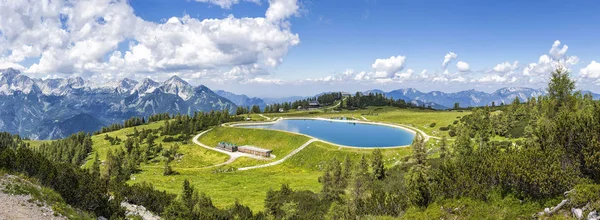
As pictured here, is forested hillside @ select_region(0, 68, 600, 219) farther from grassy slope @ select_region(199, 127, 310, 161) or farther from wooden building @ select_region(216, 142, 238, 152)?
wooden building @ select_region(216, 142, 238, 152)

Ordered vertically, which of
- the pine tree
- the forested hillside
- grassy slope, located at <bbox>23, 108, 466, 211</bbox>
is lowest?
grassy slope, located at <bbox>23, 108, 466, 211</bbox>

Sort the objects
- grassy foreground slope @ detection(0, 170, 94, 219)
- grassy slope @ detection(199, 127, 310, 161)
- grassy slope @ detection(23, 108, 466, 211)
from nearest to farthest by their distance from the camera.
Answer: grassy foreground slope @ detection(0, 170, 94, 219), grassy slope @ detection(23, 108, 466, 211), grassy slope @ detection(199, 127, 310, 161)

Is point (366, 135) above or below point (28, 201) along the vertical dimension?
below

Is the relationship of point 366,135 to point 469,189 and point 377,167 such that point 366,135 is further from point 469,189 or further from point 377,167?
point 469,189

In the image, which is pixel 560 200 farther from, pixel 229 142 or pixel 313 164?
pixel 229 142

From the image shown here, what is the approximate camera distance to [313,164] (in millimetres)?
93188

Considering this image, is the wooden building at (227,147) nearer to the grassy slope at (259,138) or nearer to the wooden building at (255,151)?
the wooden building at (255,151)

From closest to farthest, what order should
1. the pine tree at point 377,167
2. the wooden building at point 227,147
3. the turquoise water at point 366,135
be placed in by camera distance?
1. the pine tree at point 377,167
2. the turquoise water at point 366,135
3. the wooden building at point 227,147

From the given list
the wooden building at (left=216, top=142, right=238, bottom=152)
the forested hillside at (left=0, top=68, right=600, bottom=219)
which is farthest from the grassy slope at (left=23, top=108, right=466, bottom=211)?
the forested hillside at (left=0, top=68, right=600, bottom=219)

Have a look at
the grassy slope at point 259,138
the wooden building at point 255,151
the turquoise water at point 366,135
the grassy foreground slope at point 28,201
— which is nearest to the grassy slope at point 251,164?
the grassy slope at point 259,138

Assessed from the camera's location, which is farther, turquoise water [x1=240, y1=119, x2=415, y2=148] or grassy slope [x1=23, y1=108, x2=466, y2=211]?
turquoise water [x1=240, y1=119, x2=415, y2=148]

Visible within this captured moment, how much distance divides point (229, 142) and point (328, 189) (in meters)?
89.9

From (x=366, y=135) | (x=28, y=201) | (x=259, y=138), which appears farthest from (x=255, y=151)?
(x=28, y=201)

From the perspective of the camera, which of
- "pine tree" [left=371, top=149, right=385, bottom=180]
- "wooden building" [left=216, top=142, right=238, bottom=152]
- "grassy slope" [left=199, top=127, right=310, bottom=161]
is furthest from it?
"wooden building" [left=216, top=142, right=238, bottom=152]
